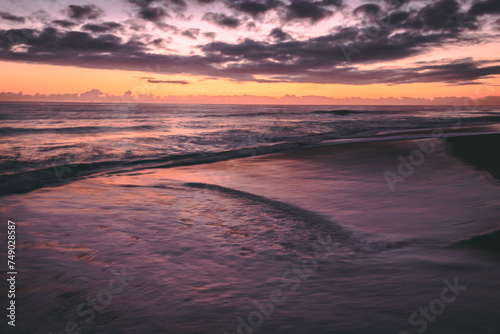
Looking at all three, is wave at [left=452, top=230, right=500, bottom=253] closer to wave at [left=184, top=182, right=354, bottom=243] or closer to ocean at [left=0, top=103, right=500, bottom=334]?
ocean at [left=0, top=103, right=500, bottom=334]

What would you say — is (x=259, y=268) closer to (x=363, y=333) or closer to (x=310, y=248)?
(x=310, y=248)

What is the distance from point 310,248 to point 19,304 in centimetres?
328

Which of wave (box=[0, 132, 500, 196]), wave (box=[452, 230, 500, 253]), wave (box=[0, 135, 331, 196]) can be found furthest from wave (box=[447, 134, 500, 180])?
wave (box=[0, 135, 331, 196])

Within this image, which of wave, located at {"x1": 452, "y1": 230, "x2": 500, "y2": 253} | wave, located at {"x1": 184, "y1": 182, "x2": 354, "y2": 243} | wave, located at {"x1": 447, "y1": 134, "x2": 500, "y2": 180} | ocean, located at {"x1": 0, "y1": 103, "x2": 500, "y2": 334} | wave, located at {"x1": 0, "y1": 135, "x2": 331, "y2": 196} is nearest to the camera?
ocean, located at {"x1": 0, "y1": 103, "x2": 500, "y2": 334}

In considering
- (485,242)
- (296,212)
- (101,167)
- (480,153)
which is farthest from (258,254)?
(480,153)

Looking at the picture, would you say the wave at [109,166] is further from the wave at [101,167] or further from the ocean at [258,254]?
the ocean at [258,254]

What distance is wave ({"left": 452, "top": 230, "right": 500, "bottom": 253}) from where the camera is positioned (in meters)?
4.14

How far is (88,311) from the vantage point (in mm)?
2947

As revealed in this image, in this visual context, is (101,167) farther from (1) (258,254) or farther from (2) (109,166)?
(1) (258,254)

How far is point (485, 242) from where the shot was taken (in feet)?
14.1

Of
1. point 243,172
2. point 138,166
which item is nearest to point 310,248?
point 243,172

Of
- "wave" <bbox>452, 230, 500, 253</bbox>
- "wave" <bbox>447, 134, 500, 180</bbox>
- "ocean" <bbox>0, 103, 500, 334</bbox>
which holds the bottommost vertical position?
"ocean" <bbox>0, 103, 500, 334</bbox>

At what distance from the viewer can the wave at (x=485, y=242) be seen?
4.14 meters

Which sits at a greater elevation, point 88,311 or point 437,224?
point 437,224
